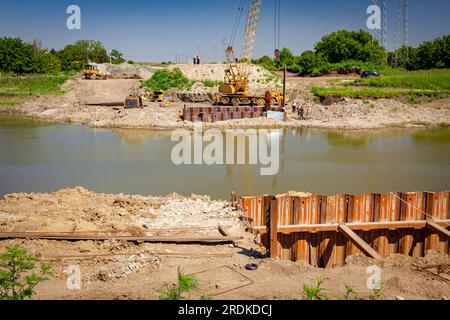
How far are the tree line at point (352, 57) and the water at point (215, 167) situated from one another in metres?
34.8

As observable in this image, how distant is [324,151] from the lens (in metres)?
22.1

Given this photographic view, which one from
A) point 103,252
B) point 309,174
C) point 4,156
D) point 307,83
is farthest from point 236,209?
point 307,83

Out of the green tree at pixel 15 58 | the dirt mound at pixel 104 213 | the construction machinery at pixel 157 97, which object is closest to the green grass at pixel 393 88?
the construction machinery at pixel 157 97

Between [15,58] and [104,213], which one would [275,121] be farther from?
[15,58]

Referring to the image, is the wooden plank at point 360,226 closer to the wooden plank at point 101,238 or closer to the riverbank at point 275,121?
the wooden plank at point 101,238

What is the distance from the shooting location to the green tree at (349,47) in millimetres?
68000

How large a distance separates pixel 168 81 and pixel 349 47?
113ft

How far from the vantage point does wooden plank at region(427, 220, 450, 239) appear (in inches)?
345

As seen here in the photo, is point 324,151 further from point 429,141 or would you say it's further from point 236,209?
point 236,209

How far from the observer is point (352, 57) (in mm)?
69125
